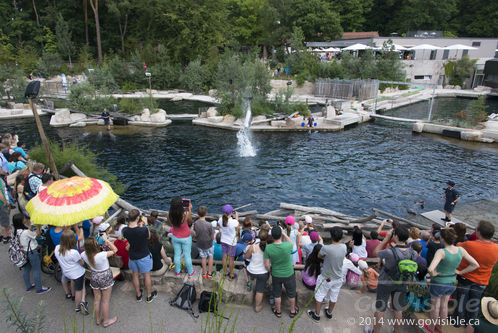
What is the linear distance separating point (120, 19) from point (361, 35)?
42.0 meters

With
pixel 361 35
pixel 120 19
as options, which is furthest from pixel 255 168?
pixel 361 35

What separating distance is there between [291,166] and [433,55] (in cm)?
4239

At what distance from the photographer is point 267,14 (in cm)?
4912

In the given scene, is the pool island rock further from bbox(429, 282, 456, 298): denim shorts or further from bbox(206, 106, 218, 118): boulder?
bbox(429, 282, 456, 298): denim shorts

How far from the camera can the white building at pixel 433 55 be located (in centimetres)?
4434

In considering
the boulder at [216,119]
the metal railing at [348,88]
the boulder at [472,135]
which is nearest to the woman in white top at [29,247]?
the boulder at [216,119]

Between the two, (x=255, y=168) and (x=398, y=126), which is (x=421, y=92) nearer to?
(x=398, y=126)

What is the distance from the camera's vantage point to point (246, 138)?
70.0 ft

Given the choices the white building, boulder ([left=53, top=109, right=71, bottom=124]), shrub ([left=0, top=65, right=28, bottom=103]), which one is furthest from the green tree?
the white building

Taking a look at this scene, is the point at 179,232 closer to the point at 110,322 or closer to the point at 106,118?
the point at 110,322

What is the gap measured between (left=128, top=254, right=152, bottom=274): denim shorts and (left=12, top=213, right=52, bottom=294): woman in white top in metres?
1.70

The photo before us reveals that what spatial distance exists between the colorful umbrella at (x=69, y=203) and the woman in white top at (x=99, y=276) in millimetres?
557

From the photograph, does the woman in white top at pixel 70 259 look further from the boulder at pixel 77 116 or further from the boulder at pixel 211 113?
the boulder at pixel 77 116

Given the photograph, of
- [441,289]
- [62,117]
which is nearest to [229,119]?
[62,117]
